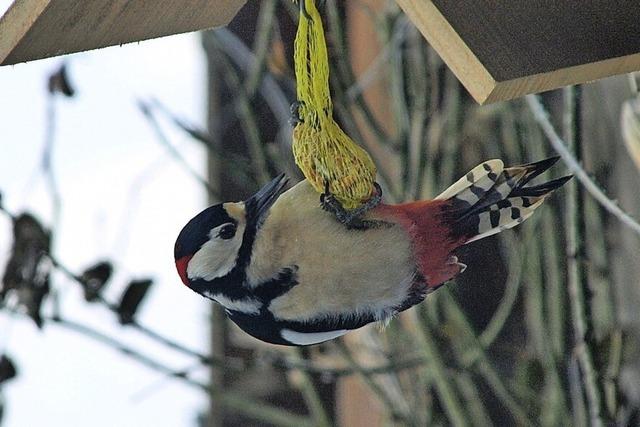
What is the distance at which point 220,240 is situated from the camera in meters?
0.64

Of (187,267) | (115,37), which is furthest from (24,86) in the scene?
(187,267)

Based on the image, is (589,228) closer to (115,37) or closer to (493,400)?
(493,400)

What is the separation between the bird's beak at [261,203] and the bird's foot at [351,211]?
31 millimetres

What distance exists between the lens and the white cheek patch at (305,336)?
663mm

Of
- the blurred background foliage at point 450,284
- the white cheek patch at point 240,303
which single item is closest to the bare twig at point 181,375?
the blurred background foliage at point 450,284

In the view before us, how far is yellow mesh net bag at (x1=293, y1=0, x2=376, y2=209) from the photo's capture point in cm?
62

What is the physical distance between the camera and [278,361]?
1.04 m

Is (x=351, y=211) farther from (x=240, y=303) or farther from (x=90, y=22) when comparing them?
(x=90, y=22)

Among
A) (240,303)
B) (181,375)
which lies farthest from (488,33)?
(181,375)

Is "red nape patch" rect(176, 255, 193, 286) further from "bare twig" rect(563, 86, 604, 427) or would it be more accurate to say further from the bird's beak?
"bare twig" rect(563, 86, 604, 427)

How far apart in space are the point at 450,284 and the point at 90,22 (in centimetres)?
61

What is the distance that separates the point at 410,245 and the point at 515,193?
82 millimetres

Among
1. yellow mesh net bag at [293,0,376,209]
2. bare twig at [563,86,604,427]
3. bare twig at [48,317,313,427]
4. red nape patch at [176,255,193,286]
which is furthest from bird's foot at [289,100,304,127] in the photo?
bare twig at [48,317,313,427]

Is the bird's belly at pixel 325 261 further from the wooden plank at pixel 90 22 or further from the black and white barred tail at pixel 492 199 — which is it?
the wooden plank at pixel 90 22
